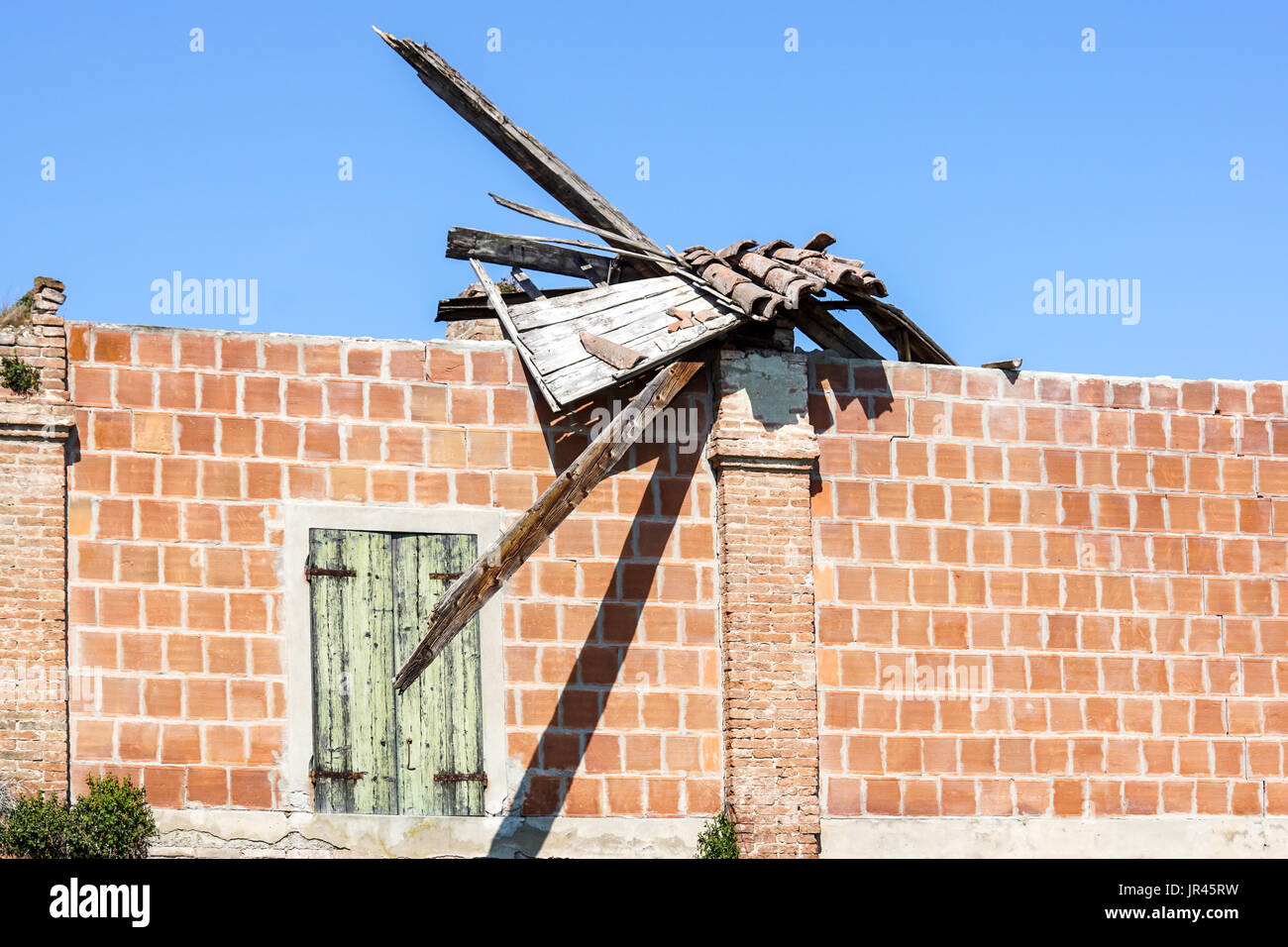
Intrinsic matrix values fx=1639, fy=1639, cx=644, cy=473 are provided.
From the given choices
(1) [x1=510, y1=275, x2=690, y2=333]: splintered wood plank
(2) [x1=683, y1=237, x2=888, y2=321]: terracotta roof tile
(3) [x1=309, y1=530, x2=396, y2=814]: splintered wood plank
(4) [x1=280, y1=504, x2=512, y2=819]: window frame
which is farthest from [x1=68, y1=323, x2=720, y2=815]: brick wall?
(2) [x1=683, y1=237, x2=888, y2=321]: terracotta roof tile

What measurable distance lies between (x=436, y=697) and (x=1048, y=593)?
508 cm

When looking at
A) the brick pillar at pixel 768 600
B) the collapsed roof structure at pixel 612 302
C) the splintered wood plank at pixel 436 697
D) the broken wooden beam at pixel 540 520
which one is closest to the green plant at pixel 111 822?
the splintered wood plank at pixel 436 697

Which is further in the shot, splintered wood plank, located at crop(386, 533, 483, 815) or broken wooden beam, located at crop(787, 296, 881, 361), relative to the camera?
broken wooden beam, located at crop(787, 296, 881, 361)

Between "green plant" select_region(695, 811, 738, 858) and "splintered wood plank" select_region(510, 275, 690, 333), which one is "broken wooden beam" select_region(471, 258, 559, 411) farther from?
"green plant" select_region(695, 811, 738, 858)

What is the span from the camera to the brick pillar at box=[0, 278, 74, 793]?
11047mm

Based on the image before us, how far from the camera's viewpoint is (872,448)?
1323 centimetres

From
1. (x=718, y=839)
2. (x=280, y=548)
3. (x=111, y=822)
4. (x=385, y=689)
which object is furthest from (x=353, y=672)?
(x=718, y=839)

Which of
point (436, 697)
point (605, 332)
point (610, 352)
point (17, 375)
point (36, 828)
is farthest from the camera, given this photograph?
point (605, 332)

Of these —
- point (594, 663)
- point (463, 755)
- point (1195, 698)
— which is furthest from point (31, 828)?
point (1195, 698)

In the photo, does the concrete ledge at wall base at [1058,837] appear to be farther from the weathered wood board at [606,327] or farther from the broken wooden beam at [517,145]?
the broken wooden beam at [517,145]

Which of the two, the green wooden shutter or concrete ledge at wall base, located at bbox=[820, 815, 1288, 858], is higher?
the green wooden shutter

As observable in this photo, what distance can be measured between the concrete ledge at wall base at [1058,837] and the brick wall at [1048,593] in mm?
110

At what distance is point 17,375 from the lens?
11.5m

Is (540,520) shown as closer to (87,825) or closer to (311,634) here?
(311,634)
